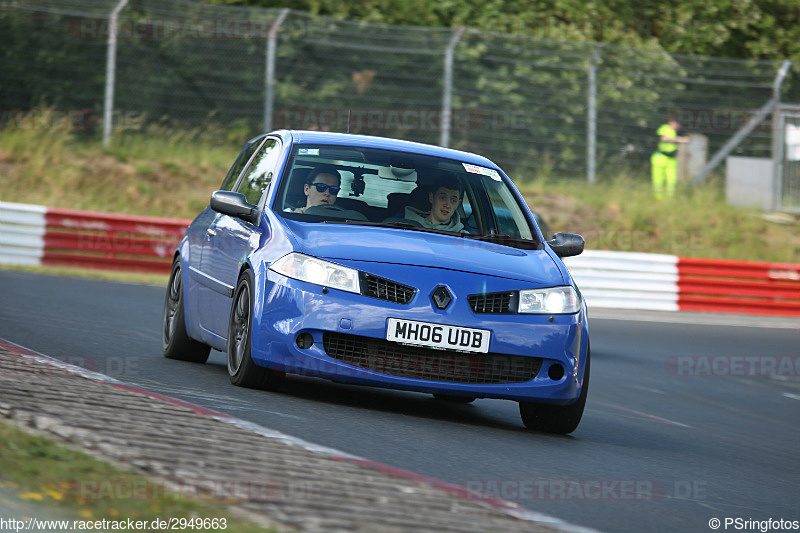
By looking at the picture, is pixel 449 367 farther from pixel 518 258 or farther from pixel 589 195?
pixel 589 195

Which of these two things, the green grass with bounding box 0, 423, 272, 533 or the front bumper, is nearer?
the green grass with bounding box 0, 423, 272, 533

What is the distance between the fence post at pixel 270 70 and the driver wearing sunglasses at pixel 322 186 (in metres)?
15.1

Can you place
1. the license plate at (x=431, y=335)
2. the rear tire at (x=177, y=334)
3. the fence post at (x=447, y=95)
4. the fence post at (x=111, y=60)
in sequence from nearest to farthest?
1. the license plate at (x=431, y=335)
2. the rear tire at (x=177, y=334)
3. the fence post at (x=111, y=60)
4. the fence post at (x=447, y=95)

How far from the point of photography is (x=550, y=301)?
6.98 metres

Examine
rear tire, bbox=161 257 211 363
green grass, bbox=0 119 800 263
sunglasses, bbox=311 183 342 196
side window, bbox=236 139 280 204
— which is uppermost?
green grass, bbox=0 119 800 263

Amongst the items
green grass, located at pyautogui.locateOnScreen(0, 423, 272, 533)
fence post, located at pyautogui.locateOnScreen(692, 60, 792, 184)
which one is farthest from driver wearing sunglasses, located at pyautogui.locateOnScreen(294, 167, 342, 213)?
fence post, located at pyautogui.locateOnScreen(692, 60, 792, 184)

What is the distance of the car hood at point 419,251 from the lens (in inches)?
269

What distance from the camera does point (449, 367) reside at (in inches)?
266

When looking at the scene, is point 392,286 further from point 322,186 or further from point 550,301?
point 322,186

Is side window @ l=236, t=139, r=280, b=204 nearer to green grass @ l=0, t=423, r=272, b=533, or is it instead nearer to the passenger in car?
the passenger in car

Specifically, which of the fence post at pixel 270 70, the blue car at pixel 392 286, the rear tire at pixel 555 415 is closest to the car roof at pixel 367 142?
the blue car at pixel 392 286

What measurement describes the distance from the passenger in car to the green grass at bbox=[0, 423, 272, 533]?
141 inches

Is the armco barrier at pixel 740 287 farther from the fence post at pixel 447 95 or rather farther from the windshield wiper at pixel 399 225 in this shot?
the windshield wiper at pixel 399 225

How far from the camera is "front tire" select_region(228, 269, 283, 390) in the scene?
7.03 m
